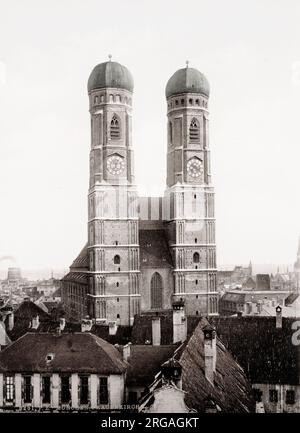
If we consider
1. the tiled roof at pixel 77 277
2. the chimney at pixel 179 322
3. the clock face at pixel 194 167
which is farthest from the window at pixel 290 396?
the tiled roof at pixel 77 277

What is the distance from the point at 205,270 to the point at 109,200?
13.4m

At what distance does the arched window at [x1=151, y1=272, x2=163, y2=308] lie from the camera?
7219cm

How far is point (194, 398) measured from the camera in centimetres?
2880

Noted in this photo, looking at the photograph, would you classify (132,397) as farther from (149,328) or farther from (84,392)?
(149,328)

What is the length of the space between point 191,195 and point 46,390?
43181 mm

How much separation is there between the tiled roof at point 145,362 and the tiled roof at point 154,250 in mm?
35099

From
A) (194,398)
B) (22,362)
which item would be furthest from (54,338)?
(194,398)

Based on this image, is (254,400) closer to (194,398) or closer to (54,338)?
(194,398)

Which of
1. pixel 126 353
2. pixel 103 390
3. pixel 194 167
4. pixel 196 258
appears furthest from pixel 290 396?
pixel 194 167

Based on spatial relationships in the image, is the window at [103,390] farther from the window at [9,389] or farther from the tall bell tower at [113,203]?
the tall bell tower at [113,203]

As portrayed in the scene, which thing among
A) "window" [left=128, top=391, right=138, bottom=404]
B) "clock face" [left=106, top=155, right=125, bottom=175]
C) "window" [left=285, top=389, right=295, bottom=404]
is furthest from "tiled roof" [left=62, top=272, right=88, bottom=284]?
"window" [left=128, top=391, right=138, bottom=404]

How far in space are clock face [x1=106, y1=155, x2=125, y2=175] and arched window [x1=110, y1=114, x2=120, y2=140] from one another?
2211 millimetres

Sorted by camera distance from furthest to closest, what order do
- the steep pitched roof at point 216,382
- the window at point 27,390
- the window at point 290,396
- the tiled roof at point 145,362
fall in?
the window at point 290,396 → the tiled roof at point 145,362 → the window at point 27,390 → the steep pitched roof at point 216,382

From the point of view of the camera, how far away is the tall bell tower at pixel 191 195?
73062 millimetres
